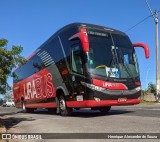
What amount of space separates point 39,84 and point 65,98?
416cm

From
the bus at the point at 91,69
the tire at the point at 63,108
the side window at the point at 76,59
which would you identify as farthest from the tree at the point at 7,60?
the tire at the point at 63,108

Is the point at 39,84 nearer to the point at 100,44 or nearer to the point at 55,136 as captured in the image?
the point at 100,44

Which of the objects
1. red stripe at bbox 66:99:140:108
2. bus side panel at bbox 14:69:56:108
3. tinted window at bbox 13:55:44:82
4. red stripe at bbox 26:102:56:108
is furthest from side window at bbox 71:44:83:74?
tinted window at bbox 13:55:44:82

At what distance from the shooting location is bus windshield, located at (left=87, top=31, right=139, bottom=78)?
545 inches

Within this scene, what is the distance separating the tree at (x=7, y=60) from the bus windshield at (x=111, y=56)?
3.66 meters

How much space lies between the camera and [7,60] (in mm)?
10555

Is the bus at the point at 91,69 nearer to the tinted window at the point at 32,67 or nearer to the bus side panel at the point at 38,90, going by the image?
the bus side panel at the point at 38,90

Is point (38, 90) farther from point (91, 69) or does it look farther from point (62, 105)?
point (91, 69)

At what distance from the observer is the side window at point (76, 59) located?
1404 cm

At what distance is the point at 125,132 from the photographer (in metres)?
8.83

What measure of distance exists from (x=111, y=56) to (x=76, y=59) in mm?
1410

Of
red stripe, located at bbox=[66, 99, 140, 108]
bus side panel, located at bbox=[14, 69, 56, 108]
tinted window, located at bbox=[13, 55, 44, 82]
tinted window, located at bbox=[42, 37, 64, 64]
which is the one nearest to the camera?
red stripe, located at bbox=[66, 99, 140, 108]

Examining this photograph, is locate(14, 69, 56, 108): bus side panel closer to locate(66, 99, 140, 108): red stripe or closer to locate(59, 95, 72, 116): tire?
locate(59, 95, 72, 116): tire

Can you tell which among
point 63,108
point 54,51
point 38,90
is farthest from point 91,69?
point 38,90
